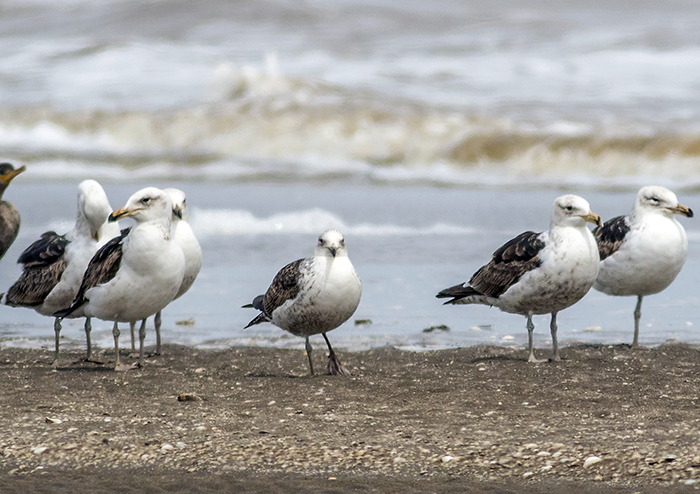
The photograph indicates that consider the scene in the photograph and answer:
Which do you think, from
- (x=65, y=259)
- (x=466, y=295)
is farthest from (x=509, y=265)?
(x=65, y=259)

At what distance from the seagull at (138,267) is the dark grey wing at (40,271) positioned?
638mm

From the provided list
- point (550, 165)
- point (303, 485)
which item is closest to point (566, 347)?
point (303, 485)

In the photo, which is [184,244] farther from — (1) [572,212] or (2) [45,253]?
(1) [572,212]

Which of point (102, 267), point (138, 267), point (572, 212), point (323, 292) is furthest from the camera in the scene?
point (572, 212)

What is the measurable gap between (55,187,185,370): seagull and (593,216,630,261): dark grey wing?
147 inches

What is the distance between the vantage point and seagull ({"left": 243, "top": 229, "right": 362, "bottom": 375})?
6.68m

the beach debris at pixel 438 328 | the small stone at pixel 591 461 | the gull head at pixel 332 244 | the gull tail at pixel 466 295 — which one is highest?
the gull head at pixel 332 244

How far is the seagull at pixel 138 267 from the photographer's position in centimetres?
684

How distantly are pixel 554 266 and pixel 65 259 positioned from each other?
→ 13.1 feet

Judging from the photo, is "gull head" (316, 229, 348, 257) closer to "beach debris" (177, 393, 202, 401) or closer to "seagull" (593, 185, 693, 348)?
"beach debris" (177, 393, 202, 401)

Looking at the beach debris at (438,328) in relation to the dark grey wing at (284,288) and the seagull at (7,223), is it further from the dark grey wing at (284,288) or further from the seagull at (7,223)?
the seagull at (7,223)

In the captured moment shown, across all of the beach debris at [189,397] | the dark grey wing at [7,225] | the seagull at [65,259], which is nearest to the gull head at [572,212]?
the beach debris at [189,397]

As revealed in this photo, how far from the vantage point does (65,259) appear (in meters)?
7.63

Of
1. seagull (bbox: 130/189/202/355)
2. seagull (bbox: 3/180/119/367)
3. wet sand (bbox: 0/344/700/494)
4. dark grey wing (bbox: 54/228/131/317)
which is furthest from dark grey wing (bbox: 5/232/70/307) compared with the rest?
seagull (bbox: 130/189/202/355)
